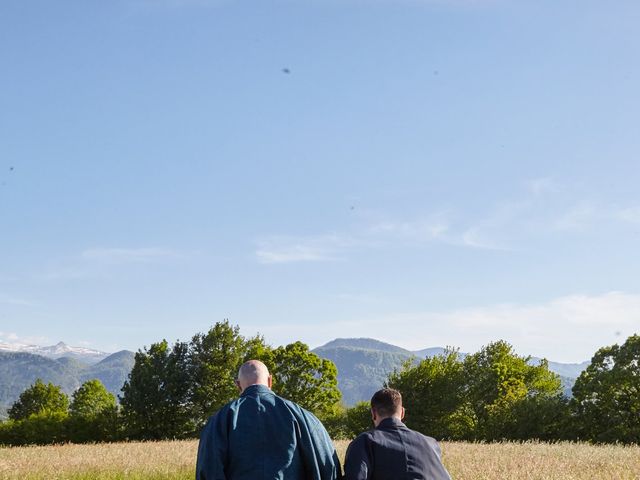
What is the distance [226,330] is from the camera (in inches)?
2355

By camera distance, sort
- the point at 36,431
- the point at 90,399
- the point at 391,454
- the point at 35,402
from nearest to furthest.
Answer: the point at 391,454 → the point at 36,431 → the point at 35,402 → the point at 90,399

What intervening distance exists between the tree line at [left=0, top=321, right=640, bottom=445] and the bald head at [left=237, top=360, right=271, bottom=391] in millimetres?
44141

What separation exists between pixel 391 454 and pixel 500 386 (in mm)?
55299

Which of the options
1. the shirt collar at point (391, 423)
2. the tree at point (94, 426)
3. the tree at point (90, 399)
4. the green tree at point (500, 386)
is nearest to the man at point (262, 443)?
the shirt collar at point (391, 423)

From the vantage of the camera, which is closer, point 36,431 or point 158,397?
point 36,431

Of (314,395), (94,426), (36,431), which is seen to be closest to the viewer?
(36,431)

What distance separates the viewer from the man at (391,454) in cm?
562

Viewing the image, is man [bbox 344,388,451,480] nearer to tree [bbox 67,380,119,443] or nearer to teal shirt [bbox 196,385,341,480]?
teal shirt [bbox 196,385,341,480]

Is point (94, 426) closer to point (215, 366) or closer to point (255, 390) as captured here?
point (215, 366)

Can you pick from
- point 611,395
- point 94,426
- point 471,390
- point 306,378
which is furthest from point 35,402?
point 611,395

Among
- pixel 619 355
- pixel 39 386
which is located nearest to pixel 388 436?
pixel 619 355

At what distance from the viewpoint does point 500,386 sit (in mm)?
57531

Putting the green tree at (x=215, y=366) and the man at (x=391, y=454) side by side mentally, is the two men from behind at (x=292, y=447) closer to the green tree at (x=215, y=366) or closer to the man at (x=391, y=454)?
the man at (x=391, y=454)

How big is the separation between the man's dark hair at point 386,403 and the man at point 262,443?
566 mm
